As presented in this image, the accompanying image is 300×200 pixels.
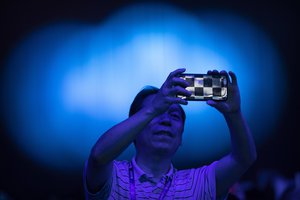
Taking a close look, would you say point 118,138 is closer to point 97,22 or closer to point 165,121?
point 165,121

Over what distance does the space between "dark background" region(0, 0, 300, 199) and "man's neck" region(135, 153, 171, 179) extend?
2.95m

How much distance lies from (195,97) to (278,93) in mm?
3603

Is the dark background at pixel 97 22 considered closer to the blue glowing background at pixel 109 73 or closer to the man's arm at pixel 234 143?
the blue glowing background at pixel 109 73

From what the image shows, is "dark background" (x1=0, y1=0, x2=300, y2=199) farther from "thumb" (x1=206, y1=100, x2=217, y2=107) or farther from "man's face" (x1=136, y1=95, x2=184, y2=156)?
"thumb" (x1=206, y1=100, x2=217, y2=107)

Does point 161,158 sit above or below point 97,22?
below

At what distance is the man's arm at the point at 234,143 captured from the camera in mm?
1505

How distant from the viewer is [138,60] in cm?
469

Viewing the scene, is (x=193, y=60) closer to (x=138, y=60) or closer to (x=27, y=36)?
(x=138, y=60)

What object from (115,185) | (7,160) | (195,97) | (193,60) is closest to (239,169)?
(195,97)

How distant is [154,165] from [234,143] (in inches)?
11.2

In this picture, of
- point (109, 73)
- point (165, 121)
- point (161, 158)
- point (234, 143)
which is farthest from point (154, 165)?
point (109, 73)

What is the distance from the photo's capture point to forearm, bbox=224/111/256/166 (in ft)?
4.99

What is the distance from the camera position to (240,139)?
1.54 meters

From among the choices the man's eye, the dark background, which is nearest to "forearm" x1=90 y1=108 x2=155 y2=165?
the man's eye
